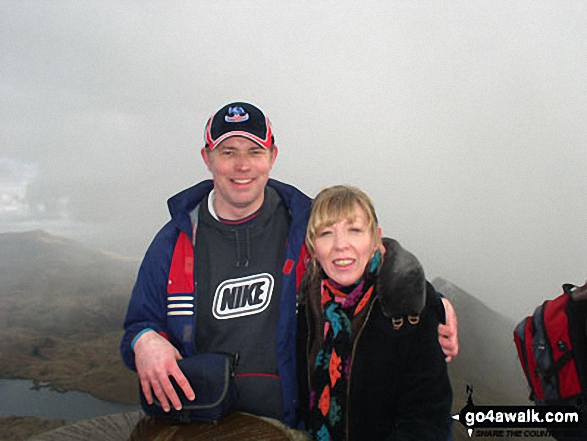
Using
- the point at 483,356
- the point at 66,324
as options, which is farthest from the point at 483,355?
the point at 66,324

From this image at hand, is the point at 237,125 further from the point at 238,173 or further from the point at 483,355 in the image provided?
the point at 483,355

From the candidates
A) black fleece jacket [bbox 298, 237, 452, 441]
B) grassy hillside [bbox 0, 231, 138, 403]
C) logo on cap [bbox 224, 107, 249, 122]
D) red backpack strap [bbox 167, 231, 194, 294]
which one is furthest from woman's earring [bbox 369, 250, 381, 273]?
grassy hillside [bbox 0, 231, 138, 403]

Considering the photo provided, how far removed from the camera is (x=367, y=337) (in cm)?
305

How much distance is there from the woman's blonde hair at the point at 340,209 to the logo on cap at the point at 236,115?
3.96ft

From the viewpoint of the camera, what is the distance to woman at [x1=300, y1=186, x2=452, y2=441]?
115 inches

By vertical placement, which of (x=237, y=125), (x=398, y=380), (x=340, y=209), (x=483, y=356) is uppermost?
(x=237, y=125)

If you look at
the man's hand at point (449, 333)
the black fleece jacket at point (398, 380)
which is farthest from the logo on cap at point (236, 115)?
the man's hand at point (449, 333)

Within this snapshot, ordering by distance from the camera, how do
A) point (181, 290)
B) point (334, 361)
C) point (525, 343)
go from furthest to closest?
point (525, 343), point (181, 290), point (334, 361)

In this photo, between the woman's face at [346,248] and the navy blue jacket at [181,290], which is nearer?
the woman's face at [346,248]

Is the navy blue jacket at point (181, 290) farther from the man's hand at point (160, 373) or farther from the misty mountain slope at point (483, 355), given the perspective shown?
the misty mountain slope at point (483, 355)

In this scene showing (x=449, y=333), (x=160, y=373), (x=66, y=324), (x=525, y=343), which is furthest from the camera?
(x=66, y=324)

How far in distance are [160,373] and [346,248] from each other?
1736 millimetres

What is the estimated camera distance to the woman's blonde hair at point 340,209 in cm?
323

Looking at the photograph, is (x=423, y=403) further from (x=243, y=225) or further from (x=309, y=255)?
(x=243, y=225)
